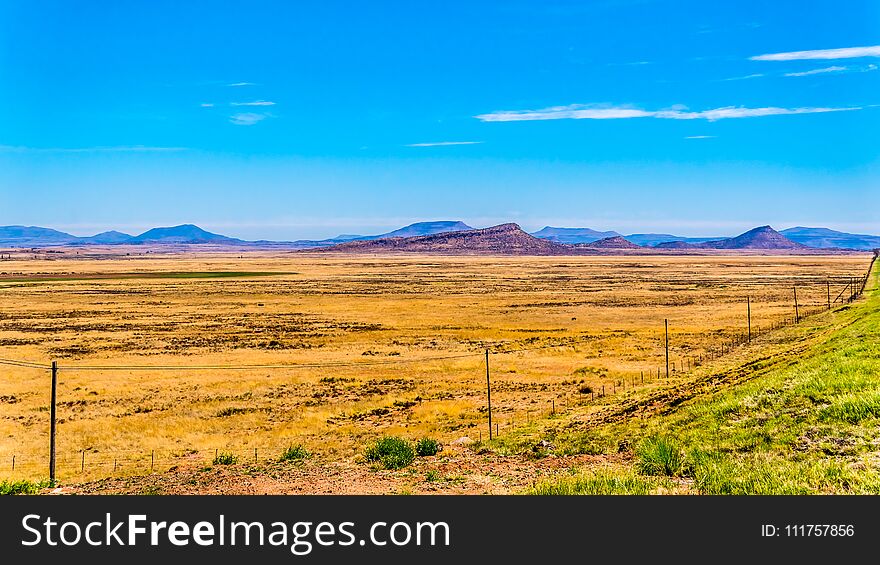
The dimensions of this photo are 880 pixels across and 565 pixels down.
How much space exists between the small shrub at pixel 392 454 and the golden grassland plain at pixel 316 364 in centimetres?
76

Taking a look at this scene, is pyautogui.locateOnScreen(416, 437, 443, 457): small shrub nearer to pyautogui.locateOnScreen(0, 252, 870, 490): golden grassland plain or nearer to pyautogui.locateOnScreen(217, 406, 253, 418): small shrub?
pyautogui.locateOnScreen(0, 252, 870, 490): golden grassland plain

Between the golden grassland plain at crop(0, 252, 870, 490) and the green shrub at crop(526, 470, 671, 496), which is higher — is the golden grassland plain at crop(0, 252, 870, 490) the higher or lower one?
the lower one

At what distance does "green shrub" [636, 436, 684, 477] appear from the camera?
1292cm

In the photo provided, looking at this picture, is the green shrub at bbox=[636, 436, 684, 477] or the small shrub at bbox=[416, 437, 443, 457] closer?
the green shrub at bbox=[636, 436, 684, 477]

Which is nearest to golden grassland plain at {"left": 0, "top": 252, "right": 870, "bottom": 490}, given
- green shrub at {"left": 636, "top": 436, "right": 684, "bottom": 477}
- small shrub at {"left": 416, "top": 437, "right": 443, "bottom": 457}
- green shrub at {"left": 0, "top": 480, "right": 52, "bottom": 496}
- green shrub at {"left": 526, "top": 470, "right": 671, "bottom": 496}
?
small shrub at {"left": 416, "top": 437, "right": 443, "bottom": 457}

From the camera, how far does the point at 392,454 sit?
55.3 feet

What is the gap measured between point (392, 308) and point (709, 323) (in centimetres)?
3564

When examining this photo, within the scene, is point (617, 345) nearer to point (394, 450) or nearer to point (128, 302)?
point (394, 450)

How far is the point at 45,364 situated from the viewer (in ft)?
136

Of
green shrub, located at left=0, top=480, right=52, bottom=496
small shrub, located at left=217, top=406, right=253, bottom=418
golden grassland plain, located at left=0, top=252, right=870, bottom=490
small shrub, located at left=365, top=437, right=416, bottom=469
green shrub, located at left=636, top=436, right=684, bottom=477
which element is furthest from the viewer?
small shrub, located at left=217, top=406, right=253, bottom=418

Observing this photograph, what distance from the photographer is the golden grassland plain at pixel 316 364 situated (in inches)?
1018

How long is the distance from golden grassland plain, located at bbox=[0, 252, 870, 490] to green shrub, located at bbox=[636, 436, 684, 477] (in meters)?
7.80

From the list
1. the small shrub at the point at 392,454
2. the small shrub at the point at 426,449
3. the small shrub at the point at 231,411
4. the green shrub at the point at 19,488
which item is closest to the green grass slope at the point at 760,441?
the small shrub at the point at 426,449

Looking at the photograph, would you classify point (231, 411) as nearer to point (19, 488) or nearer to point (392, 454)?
point (19, 488)
